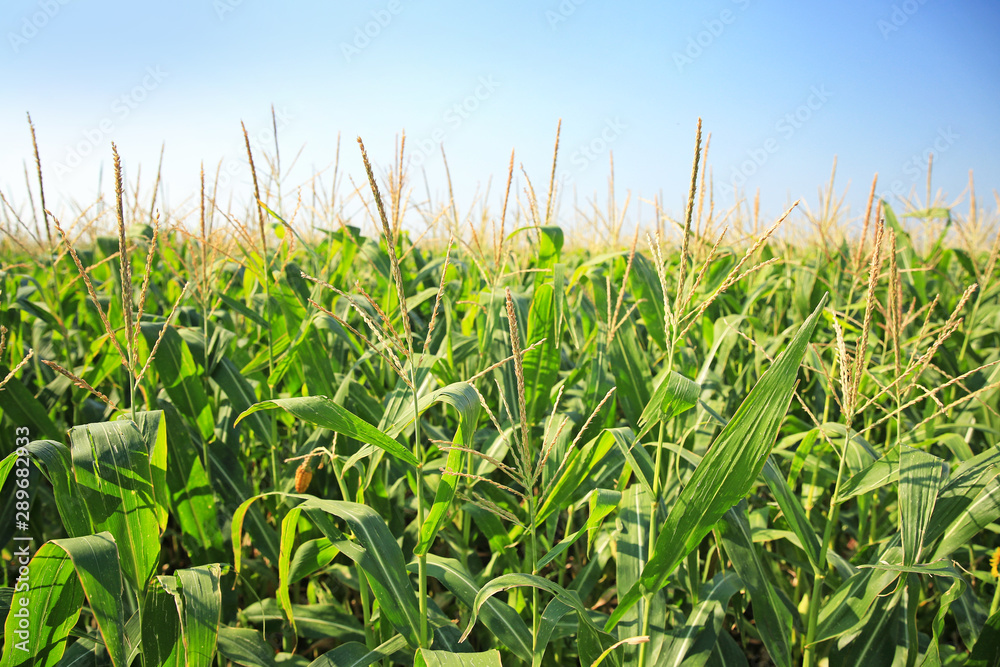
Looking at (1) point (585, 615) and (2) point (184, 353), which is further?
(2) point (184, 353)

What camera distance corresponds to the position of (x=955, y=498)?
4.16ft

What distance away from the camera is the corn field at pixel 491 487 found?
1.09 metres

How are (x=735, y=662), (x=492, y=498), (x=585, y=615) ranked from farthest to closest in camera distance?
(x=492, y=498) → (x=735, y=662) → (x=585, y=615)

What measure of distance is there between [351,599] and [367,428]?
4.34 ft

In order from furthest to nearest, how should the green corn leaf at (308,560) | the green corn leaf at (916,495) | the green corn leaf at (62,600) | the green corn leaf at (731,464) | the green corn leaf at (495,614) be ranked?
the green corn leaf at (308,560) → the green corn leaf at (495,614) → the green corn leaf at (916,495) → the green corn leaf at (62,600) → the green corn leaf at (731,464)

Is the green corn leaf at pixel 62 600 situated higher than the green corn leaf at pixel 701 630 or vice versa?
the green corn leaf at pixel 62 600

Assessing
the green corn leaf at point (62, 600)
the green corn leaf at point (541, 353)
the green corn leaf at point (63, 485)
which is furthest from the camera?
the green corn leaf at point (541, 353)

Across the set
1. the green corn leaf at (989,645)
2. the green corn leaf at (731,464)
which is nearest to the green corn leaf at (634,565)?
the green corn leaf at (731,464)

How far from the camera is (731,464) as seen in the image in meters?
0.97

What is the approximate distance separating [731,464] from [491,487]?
982mm

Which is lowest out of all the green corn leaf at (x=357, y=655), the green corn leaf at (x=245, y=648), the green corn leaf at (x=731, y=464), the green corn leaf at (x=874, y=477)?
the green corn leaf at (x=245, y=648)

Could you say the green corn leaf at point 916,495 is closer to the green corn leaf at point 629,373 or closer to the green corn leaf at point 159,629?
the green corn leaf at point 629,373

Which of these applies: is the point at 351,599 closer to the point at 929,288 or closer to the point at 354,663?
the point at 354,663

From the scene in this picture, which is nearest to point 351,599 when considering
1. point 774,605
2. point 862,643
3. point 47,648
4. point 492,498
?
point 492,498
